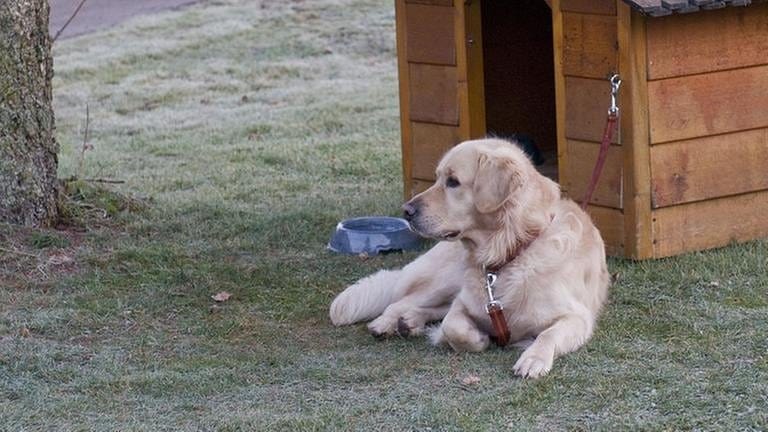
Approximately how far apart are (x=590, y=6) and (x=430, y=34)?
1.12 m

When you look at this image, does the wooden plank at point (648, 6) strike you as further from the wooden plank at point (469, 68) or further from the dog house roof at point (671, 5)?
the wooden plank at point (469, 68)

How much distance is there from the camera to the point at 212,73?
1297 centimetres

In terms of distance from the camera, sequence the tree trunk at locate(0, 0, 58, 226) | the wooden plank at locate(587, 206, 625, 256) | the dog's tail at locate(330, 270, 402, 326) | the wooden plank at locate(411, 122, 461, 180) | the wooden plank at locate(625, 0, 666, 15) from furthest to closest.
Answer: the wooden plank at locate(411, 122, 461, 180) → the tree trunk at locate(0, 0, 58, 226) → the wooden plank at locate(587, 206, 625, 256) → the wooden plank at locate(625, 0, 666, 15) → the dog's tail at locate(330, 270, 402, 326)

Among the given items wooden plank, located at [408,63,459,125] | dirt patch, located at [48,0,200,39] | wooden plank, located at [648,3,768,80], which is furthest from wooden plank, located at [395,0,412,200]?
A: dirt patch, located at [48,0,200,39]

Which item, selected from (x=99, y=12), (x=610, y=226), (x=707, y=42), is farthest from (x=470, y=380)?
(x=99, y=12)

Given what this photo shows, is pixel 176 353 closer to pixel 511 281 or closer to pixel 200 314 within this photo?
pixel 200 314

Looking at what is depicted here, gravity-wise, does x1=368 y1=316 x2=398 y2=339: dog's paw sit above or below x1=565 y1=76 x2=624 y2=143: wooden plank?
below

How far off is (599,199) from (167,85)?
24.0 ft

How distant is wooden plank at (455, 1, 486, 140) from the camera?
641 cm

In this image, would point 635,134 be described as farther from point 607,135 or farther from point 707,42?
point 707,42

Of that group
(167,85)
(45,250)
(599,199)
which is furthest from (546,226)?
(167,85)

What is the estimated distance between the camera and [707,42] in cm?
576

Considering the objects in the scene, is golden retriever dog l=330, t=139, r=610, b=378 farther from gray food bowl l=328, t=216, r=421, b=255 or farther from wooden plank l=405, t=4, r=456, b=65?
wooden plank l=405, t=4, r=456, b=65

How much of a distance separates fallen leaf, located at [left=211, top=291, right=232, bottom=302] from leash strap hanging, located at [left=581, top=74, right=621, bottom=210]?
1.62m
